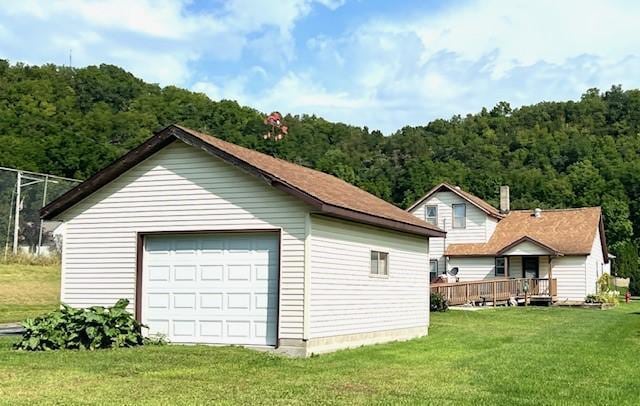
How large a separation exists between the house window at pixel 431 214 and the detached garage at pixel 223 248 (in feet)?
77.2

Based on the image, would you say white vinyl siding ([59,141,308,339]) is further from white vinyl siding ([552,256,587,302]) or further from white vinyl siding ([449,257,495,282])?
white vinyl siding ([449,257,495,282])

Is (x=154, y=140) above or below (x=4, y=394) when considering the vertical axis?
above

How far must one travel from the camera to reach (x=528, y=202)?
2314 inches

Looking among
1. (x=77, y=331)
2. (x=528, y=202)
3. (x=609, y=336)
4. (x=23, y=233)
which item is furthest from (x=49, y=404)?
(x=528, y=202)

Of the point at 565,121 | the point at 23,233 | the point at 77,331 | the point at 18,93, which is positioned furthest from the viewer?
the point at 565,121

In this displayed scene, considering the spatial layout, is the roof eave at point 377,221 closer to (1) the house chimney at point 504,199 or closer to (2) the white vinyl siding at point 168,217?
(2) the white vinyl siding at point 168,217

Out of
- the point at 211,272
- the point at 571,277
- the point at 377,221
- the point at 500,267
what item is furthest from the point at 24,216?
the point at 571,277

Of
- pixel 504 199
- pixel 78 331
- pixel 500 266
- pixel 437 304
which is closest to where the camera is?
pixel 78 331

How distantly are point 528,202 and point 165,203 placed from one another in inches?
1851

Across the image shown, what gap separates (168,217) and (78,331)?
2874 mm

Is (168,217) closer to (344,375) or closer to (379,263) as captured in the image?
(379,263)

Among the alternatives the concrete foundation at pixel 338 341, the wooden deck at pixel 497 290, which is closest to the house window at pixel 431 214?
the wooden deck at pixel 497 290

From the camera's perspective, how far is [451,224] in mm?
40344

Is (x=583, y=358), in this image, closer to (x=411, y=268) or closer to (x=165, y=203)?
(x=411, y=268)
